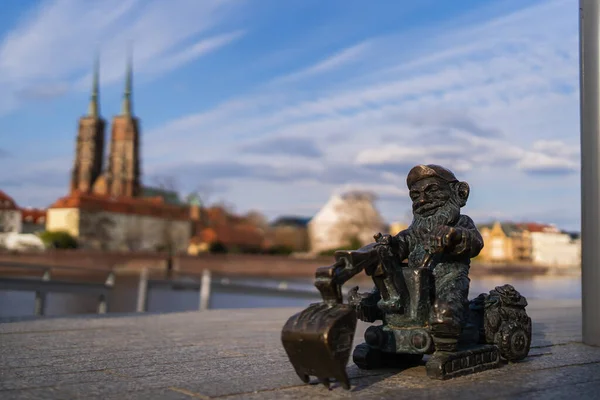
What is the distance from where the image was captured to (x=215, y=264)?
66.9m

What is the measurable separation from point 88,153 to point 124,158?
7026 millimetres


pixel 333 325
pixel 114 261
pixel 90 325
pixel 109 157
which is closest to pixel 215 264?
pixel 114 261

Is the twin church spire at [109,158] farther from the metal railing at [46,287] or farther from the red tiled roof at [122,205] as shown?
the metal railing at [46,287]

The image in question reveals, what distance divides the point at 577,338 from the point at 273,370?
9.58ft

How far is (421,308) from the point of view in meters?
3.36

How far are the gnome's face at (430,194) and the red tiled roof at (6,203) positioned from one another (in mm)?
84366

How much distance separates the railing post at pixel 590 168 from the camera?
190 inches

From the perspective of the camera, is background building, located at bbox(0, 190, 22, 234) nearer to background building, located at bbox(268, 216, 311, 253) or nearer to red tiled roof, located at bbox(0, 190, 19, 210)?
red tiled roof, located at bbox(0, 190, 19, 210)

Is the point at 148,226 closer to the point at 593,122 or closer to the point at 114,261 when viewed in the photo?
the point at 114,261

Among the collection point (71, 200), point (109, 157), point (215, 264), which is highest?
point (109, 157)

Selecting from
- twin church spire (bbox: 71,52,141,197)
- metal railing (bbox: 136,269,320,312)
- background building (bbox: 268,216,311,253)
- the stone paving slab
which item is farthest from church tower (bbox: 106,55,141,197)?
the stone paving slab

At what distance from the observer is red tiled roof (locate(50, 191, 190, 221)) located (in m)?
77.3

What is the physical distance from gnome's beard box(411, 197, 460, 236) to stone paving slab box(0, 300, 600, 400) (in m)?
0.77

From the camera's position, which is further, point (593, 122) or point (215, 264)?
point (215, 264)
